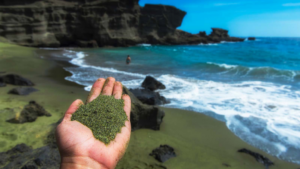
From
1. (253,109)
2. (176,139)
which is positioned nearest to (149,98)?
(176,139)

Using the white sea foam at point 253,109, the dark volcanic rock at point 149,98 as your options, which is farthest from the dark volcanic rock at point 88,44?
the dark volcanic rock at point 149,98

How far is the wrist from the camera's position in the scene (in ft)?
7.15

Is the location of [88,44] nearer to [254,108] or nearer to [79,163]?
[254,108]

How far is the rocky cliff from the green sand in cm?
3476

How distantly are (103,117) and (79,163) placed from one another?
3.52ft

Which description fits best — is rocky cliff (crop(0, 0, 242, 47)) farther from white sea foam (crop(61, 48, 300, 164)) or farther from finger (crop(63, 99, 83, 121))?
finger (crop(63, 99, 83, 121))

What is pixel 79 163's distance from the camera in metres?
2.20

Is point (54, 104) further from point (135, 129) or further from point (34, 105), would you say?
point (135, 129)

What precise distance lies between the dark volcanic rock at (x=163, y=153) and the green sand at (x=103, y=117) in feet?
4.49

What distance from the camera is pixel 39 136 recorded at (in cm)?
444

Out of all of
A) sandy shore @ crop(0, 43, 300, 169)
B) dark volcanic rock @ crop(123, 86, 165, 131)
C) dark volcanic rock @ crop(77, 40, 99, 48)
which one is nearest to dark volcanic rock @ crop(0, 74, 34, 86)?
sandy shore @ crop(0, 43, 300, 169)

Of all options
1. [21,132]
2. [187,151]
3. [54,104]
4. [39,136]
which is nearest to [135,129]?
[187,151]

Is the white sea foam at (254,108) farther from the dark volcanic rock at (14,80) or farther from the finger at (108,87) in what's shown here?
the dark volcanic rock at (14,80)

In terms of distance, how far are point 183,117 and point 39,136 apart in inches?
162
